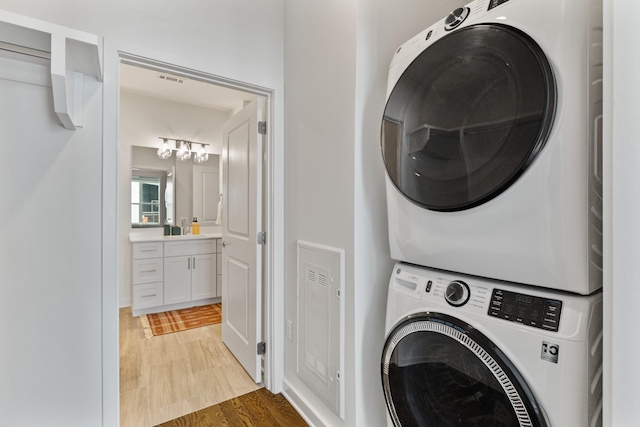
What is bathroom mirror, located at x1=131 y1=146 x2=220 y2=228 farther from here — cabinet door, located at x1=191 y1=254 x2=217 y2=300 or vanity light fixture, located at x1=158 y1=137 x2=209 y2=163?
cabinet door, located at x1=191 y1=254 x2=217 y2=300

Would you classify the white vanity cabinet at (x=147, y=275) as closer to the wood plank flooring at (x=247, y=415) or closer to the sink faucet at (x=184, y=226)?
the sink faucet at (x=184, y=226)

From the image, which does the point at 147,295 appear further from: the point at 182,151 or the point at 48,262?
the point at 48,262

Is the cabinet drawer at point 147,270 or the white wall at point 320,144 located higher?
the white wall at point 320,144

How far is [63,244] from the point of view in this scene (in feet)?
4.56

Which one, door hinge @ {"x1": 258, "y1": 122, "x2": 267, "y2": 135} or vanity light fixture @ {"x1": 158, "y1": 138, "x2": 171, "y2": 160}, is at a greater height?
vanity light fixture @ {"x1": 158, "y1": 138, "x2": 171, "y2": 160}

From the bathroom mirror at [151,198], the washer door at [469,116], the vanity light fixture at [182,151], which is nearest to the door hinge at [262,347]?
the washer door at [469,116]

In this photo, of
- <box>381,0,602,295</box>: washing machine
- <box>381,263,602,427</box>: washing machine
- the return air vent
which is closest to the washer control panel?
<box>381,0,602,295</box>: washing machine

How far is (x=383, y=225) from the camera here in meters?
1.36

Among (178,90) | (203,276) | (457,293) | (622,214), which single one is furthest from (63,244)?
(178,90)

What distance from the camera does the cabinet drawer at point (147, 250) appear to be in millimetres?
3279

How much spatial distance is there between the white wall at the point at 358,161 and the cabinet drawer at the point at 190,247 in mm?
2455

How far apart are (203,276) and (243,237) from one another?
177cm

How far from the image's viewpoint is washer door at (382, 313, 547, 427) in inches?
28.8

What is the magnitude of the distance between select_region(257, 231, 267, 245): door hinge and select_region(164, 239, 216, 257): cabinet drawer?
6.23 ft
